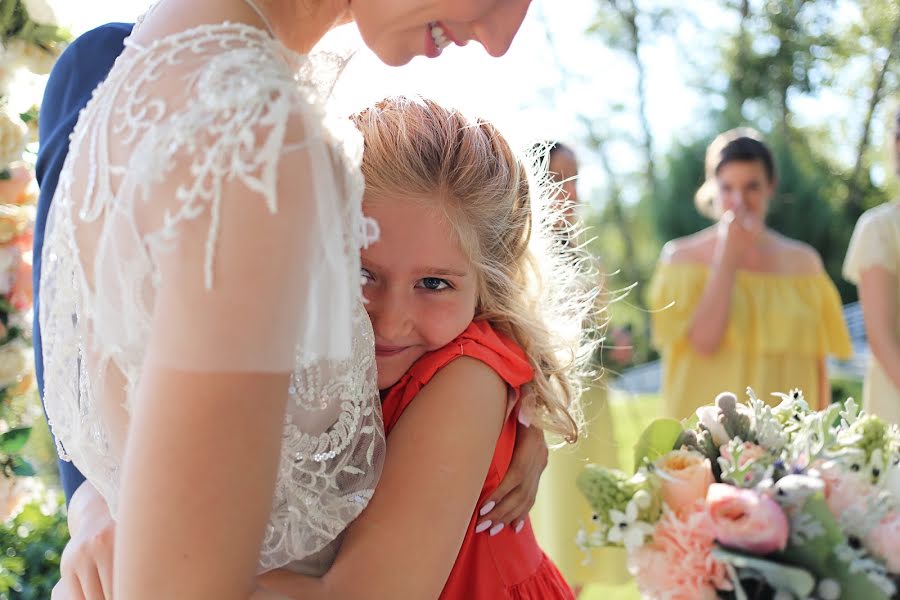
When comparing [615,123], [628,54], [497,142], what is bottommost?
[615,123]

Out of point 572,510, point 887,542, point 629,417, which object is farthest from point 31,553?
point 629,417

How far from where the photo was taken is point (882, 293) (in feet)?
14.8

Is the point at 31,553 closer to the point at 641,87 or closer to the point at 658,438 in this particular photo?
the point at 658,438

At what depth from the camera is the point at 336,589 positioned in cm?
145

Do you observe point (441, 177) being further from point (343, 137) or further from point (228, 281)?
point (228, 281)

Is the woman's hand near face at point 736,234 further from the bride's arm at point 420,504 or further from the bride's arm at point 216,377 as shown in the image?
the bride's arm at point 216,377

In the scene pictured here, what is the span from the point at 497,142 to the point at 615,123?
16383 millimetres

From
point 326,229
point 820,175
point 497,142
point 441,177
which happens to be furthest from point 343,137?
point 820,175

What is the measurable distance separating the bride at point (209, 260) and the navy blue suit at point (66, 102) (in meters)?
0.44

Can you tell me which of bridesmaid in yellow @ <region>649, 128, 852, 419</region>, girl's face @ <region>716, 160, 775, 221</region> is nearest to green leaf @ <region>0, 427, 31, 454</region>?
bridesmaid in yellow @ <region>649, 128, 852, 419</region>

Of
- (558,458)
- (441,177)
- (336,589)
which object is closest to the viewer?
(336,589)

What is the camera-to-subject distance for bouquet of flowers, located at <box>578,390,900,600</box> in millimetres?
1340

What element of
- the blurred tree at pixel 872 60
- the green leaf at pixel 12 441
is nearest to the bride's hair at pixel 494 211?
the green leaf at pixel 12 441

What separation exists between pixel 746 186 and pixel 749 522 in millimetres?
4226
